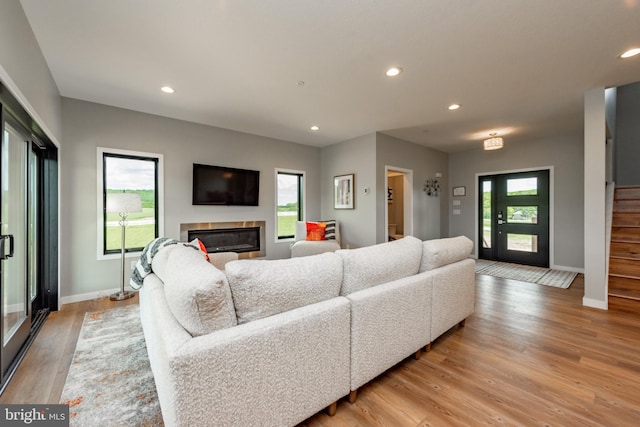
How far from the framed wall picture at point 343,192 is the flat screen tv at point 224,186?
63.1 inches

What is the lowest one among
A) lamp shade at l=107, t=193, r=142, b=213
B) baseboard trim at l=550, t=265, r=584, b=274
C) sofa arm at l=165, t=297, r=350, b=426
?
baseboard trim at l=550, t=265, r=584, b=274

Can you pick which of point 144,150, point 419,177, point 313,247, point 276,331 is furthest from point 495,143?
point 144,150

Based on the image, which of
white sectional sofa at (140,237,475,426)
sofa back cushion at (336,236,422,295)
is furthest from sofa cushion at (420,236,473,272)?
white sectional sofa at (140,237,475,426)

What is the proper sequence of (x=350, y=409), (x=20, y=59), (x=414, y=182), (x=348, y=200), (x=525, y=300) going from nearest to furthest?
(x=350, y=409) → (x=20, y=59) → (x=525, y=300) → (x=348, y=200) → (x=414, y=182)

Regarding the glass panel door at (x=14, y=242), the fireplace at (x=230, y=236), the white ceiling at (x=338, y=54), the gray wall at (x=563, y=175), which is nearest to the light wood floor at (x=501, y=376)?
the glass panel door at (x=14, y=242)

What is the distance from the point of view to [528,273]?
15.1ft

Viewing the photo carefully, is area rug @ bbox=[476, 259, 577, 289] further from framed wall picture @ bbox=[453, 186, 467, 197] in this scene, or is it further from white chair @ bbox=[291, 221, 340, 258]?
white chair @ bbox=[291, 221, 340, 258]

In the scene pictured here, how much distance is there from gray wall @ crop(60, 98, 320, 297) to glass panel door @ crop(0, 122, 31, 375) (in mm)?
1118

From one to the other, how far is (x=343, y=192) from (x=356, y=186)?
1.13ft

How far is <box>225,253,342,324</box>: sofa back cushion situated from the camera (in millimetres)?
1241

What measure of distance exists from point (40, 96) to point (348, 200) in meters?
4.25

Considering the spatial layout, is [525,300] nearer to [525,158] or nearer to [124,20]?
[525,158]

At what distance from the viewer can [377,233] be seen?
472 centimetres

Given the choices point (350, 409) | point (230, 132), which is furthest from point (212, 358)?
point (230, 132)
